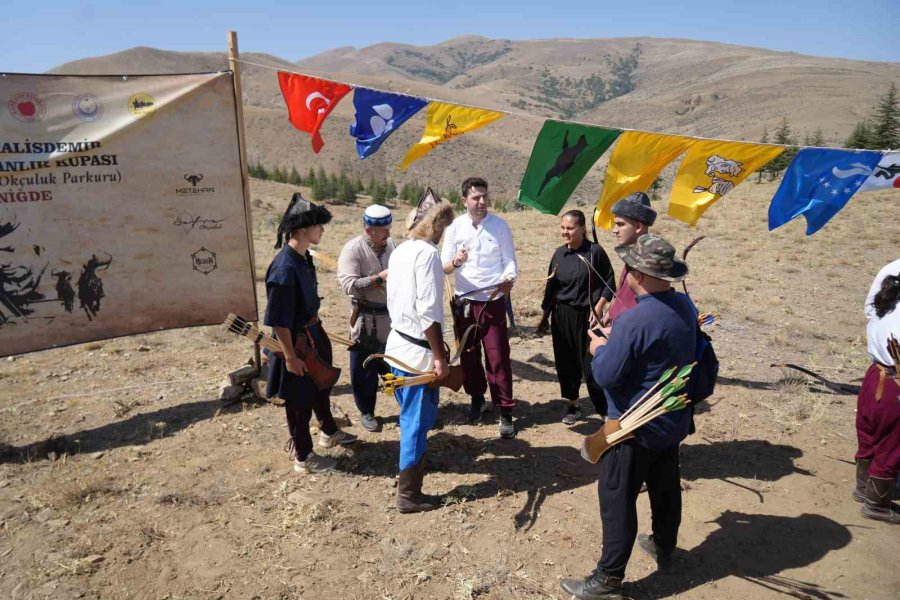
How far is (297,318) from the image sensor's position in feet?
13.2

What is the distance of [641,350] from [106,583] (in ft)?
11.1

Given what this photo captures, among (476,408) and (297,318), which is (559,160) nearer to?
(476,408)

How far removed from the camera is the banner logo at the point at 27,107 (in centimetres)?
431

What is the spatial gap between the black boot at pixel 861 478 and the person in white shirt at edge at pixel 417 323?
10.3ft

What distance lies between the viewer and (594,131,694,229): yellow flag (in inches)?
208

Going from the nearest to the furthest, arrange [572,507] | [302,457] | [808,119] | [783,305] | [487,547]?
A: [487,547]
[572,507]
[302,457]
[783,305]
[808,119]

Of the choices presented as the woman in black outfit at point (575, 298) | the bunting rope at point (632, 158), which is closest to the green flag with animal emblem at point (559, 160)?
the bunting rope at point (632, 158)

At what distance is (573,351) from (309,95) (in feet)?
12.2

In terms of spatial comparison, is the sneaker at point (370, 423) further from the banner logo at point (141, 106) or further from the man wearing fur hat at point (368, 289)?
the banner logo at point (141, 106)

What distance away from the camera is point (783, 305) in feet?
30.2

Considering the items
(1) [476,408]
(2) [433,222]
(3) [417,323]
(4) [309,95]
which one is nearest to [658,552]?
(3) [417,323]

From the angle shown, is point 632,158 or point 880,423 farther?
point 632,158

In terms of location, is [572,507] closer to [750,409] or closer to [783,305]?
[750,409]

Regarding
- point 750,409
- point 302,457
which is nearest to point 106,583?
point 302,457
